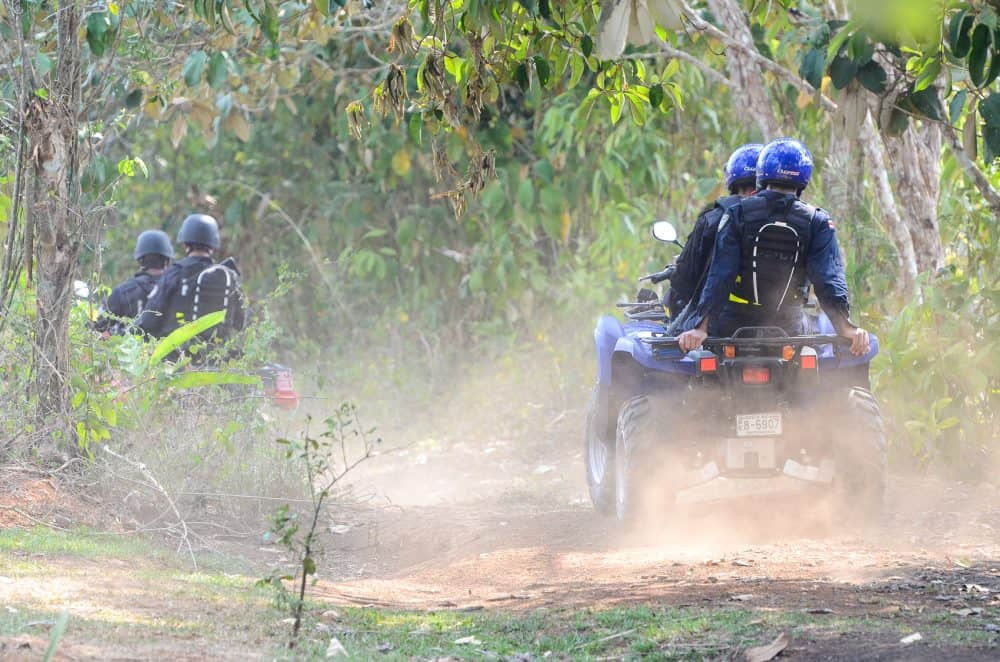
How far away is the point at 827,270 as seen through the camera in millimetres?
6992

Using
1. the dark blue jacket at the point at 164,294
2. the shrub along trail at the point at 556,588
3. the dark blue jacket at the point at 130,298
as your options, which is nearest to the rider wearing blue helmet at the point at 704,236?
the shrub along trail at the point at 556,588

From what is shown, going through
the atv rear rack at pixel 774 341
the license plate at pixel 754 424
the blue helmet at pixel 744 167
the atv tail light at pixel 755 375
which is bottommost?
the license plate at pixel 754 424

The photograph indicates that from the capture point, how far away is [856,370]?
24.0 ft

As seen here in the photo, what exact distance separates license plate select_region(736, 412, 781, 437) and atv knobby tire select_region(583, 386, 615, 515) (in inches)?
49.3

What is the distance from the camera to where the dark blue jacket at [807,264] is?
6973 millimetres

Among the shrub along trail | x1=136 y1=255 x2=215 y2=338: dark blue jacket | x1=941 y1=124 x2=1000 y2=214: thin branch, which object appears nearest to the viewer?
the shrub along trail

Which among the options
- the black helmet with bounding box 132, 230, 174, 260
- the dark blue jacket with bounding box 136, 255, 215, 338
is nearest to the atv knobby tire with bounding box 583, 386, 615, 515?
the dark blue jacket with bounding box 136, 255, 215, 338

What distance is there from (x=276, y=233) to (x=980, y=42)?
1198cm

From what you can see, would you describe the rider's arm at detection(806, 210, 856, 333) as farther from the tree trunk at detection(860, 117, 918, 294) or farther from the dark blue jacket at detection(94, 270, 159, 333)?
the dark blue jacket at detection(94, 270, 159, 333)

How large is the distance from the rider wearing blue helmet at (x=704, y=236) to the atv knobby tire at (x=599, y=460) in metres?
0.88

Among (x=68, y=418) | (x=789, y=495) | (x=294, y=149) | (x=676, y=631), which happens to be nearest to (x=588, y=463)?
(x=789, y=495)

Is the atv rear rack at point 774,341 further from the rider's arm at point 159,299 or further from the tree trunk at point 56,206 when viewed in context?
the rider's arm at point 159,299

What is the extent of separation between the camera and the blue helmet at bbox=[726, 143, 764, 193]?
7617mm

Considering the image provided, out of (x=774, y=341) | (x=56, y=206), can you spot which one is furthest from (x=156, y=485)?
(x=774, y=341)
